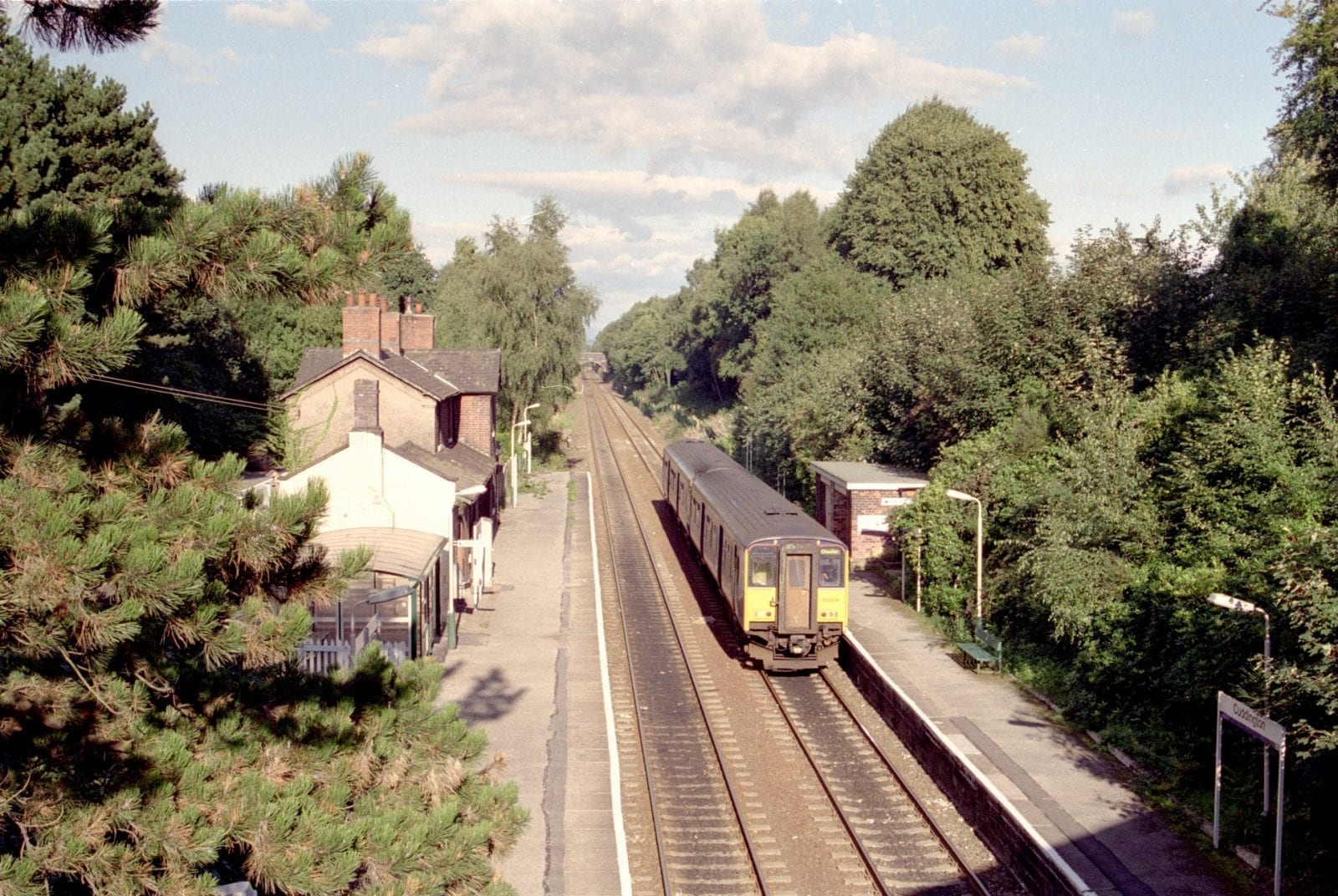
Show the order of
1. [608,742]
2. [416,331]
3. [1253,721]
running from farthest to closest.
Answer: [416,331] → [608,742] → [1253,721]

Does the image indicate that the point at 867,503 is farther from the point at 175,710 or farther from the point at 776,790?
the point at 175,710

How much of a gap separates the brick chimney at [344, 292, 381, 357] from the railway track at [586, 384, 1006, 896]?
10448 millimetres

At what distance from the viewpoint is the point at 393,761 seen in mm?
7059

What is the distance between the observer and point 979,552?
747 inches

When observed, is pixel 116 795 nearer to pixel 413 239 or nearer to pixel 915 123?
pixel 413 239

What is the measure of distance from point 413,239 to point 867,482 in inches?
776

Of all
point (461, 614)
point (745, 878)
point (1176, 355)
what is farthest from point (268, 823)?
point (1176, 355)

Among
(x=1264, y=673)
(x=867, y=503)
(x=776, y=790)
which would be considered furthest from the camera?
(x=867, y=503)

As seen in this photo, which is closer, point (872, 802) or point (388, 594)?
point (872, 802)

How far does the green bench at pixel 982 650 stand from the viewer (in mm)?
17891

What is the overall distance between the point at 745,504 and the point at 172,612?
16.5 m

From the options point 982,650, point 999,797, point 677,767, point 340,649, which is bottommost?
point 677,767

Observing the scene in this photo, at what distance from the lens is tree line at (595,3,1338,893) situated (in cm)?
1220

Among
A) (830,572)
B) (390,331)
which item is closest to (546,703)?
(830,572)
